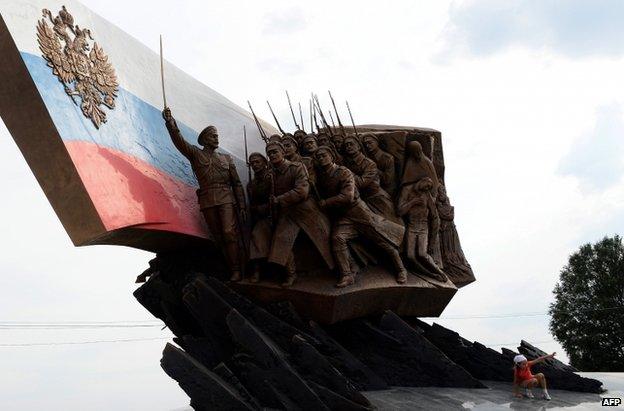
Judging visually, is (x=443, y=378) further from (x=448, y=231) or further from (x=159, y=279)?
(x=159, y=279)

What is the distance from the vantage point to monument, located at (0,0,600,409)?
717 cm

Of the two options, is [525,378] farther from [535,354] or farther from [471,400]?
[535,354]

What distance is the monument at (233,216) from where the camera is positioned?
23.5 ft

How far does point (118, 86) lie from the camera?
8.41 metres

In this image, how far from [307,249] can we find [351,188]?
92cm

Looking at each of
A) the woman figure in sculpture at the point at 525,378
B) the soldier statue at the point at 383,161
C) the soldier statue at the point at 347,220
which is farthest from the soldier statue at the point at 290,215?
the woman figure in sculpture at the point at 525,378

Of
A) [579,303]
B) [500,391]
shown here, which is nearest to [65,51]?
[500,391]

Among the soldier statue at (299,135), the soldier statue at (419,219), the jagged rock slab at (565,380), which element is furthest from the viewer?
the soldier statue at (299,135)

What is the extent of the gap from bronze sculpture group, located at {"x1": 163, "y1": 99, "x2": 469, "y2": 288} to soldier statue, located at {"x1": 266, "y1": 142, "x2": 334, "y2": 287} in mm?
12

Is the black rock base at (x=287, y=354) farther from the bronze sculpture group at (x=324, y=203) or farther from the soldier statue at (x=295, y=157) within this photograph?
the soldier statue at (x=295, y=157)

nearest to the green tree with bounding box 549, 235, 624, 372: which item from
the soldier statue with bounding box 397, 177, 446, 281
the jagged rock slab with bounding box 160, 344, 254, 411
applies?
the soldier statue with bounding box 397, 177, 446, 281

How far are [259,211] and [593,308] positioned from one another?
45.2ft

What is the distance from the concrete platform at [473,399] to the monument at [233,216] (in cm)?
33

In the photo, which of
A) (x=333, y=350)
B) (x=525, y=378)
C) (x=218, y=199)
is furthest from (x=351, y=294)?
(x=525, y=378)
